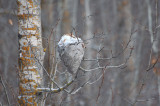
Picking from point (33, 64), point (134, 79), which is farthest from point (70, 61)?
point (134, 79)

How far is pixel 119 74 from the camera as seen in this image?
9.44 m

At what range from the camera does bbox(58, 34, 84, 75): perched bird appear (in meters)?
2.57

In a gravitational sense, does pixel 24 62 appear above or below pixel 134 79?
above

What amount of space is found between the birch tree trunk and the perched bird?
21.4 inches

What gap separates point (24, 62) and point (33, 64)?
0.13 metres

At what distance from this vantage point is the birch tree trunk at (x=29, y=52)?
9.98 feet

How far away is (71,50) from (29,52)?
0.75 metres

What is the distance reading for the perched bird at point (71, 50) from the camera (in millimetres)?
2568

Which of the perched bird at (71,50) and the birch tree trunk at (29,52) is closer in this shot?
the perched bird at (71,50)

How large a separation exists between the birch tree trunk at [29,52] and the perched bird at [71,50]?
545 mm

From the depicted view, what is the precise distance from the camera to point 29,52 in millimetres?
3082

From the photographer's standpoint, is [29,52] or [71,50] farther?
[29,52]

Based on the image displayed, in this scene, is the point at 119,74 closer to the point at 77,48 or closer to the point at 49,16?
the point at 49,16

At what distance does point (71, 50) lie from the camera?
261 cm
